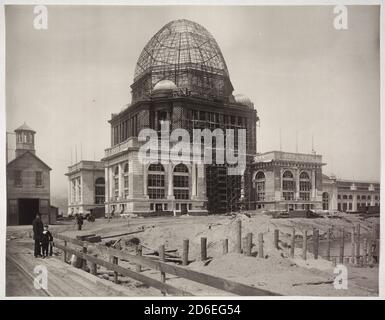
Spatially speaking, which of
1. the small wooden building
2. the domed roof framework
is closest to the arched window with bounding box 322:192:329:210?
the domed roof framework

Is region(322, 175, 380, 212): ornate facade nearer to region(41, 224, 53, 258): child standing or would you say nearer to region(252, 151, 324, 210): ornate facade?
region(252, 151, 324, 210): ornate facade

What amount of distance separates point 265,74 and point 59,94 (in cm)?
538

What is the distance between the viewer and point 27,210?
1093 centimetres

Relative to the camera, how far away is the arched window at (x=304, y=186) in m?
13.9

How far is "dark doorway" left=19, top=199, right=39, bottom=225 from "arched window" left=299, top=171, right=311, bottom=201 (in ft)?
26.2

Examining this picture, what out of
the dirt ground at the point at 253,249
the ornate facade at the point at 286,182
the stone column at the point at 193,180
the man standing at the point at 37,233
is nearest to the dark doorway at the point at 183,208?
the dirt ground at the point at 253,249

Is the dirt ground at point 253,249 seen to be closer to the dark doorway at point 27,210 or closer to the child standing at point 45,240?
the dark doorway at point 27,210

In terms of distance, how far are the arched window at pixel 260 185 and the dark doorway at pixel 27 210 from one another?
7517 mm

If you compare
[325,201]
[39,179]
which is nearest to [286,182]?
[325,201]

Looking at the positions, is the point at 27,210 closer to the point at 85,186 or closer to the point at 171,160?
the point at 85,186

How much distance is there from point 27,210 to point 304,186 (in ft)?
27.7

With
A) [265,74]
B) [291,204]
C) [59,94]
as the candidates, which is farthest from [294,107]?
[59,94]

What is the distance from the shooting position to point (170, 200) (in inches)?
572

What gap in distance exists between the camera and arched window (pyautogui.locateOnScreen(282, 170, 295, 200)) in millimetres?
14609
